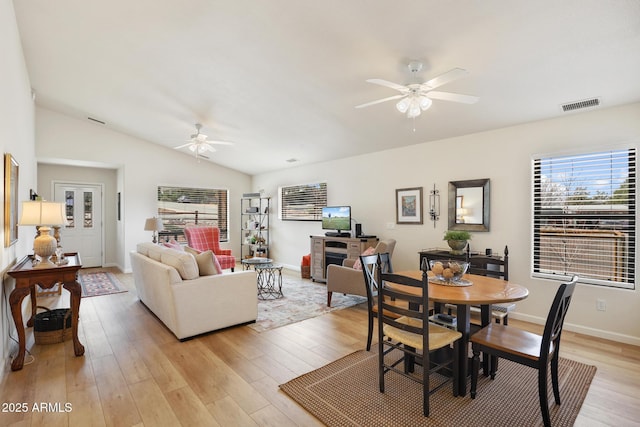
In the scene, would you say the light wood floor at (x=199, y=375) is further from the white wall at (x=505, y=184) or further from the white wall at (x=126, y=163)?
the white wall at (x=126, y=163)

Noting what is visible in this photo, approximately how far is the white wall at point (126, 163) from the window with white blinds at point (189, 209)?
0.18m

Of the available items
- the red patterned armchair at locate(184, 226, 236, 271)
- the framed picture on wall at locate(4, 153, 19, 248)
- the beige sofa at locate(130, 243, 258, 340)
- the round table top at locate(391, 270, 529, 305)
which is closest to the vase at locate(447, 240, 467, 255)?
the round table top at locate(391, 270, 529, 305)

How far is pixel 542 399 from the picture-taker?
200 cm

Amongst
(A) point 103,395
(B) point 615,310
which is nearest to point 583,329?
(B) point 615,310

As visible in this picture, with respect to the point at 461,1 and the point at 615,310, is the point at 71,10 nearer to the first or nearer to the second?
the point at 461,1

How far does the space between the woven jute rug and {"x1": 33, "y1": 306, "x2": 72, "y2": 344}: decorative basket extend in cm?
259

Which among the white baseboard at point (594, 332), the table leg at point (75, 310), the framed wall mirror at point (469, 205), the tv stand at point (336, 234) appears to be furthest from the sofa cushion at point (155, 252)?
the white baseboard at point (594, 332)

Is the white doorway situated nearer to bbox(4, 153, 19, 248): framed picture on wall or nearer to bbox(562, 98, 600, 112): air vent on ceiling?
bbox(4, 153, 19, 248): framed picture on wall

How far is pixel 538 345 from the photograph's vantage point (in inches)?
86.4

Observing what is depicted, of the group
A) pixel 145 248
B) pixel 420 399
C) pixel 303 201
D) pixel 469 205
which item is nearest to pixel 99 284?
pixel 145 248

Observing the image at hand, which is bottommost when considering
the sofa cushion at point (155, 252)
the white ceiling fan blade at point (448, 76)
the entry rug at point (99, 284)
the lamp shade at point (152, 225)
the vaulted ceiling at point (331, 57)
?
the entry rug at point (99, 284)

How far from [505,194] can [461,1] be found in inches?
106

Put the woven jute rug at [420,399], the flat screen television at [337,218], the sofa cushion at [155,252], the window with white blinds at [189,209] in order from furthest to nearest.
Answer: the window with white blinds at [189,209], the flat screen television at [337,218], the sofa cushion at [155,252], the woven jute rug at [420,399]

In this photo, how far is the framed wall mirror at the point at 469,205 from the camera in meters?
4.31
